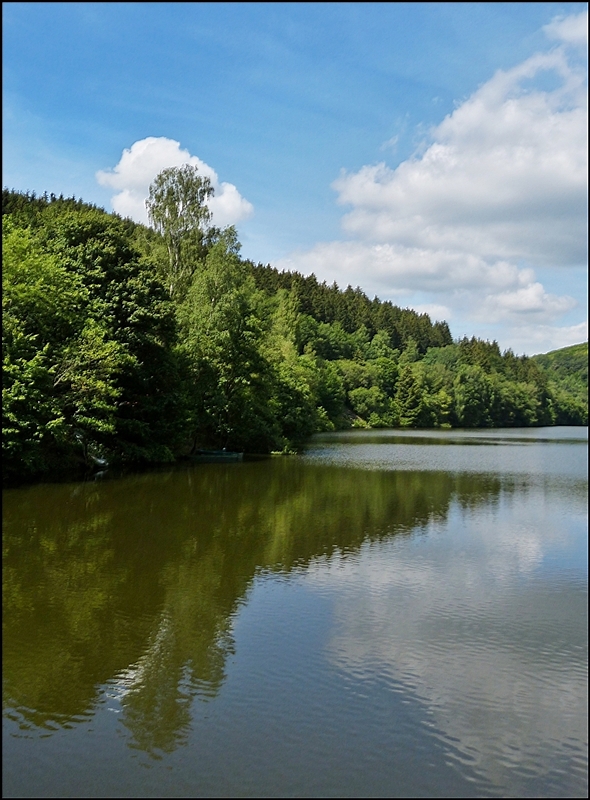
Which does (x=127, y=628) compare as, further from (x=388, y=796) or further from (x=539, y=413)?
(x=539, y=413)

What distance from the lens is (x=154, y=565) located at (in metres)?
15.4

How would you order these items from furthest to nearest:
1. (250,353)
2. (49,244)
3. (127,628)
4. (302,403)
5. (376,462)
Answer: (302,403) → (250,353) → (376,462) → (49,244) → (127,628)

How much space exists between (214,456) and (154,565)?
93.8 ft

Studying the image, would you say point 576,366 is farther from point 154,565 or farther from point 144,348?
point 144,348

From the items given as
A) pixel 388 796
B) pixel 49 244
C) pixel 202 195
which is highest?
pixel 202 195

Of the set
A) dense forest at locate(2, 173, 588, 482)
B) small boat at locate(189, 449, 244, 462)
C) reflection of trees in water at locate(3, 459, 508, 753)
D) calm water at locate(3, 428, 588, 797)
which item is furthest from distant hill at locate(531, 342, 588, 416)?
small boat at locate(189, 449, 244, 462)

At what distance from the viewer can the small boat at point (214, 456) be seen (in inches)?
1705

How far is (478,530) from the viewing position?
771 inches

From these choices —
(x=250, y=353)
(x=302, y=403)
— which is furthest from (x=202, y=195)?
(x=302, y=403)

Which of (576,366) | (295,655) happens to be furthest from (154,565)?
(576,366)

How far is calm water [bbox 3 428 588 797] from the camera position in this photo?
7.05m

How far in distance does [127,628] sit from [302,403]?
50.5m

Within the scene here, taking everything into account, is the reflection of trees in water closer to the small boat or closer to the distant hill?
the distant hill

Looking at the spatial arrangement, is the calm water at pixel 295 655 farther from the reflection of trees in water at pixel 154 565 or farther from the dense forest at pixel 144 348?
the dense forest at pixel 144 348
